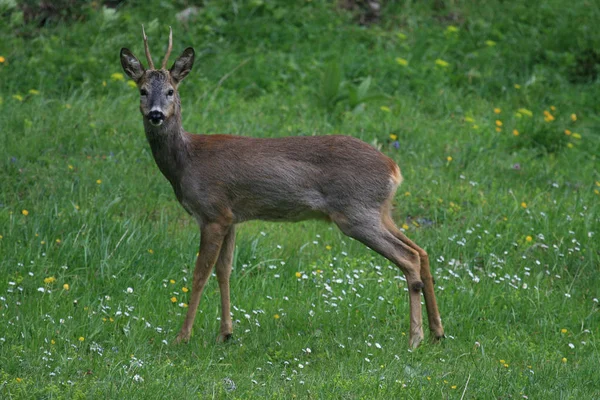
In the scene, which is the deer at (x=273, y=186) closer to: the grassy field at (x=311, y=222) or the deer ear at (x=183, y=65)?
the deer ear at (x=183, y=65)

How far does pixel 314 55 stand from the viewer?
11.0 meters

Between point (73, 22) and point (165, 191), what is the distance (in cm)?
372

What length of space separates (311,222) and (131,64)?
7.60ft

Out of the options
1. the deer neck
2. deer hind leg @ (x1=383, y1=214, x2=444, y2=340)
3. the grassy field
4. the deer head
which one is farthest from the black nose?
deer hind leg @ (x1=383, y1=214, x2=444, y2=340)

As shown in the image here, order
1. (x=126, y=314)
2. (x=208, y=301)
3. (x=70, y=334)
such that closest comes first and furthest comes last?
(x=70, y=334)
(x=126, y=314)
(x=208, y=301)

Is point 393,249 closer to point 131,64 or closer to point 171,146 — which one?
point 171,146

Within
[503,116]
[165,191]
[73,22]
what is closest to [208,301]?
[165,191]

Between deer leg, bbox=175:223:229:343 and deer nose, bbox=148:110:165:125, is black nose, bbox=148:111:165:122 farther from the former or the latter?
deer leg, bbox=175:223:229:343

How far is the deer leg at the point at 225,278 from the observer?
6207mm

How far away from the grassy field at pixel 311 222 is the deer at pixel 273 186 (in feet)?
1.36

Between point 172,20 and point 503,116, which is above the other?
point 172,20

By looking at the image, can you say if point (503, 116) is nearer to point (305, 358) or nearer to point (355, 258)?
point (355, 258)

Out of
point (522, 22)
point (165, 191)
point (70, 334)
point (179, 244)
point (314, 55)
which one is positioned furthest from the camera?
point (522, 22)

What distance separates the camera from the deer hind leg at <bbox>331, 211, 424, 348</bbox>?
242 inches
